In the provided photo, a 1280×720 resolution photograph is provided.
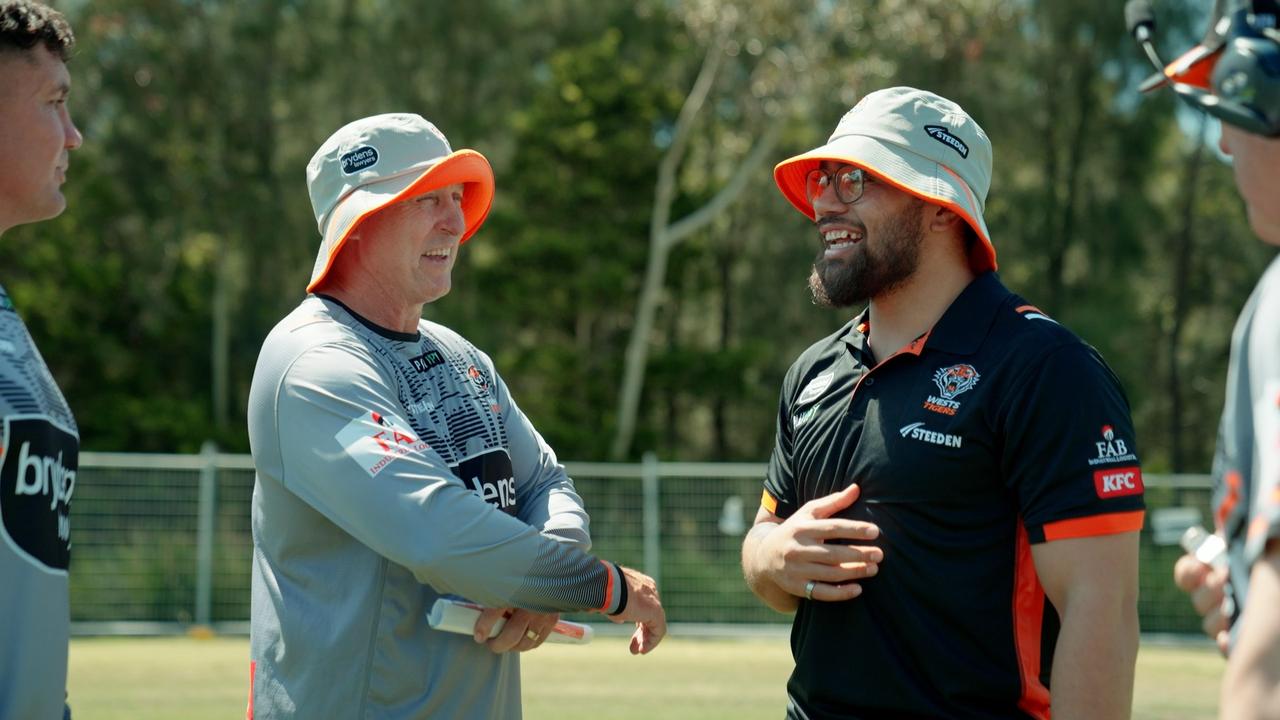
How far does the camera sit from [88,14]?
30000mm

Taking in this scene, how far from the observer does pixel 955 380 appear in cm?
341

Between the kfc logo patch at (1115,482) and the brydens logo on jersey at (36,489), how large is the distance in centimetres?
229

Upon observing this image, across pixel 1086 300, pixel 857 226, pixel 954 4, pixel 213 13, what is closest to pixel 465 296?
pixel 213 13

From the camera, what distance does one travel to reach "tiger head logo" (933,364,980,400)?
3387 mm

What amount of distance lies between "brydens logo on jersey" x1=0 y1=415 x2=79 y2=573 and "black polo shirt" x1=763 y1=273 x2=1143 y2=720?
72.0 inches

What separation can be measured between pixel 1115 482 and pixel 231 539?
50.6 ft

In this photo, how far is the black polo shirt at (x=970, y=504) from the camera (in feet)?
10.6

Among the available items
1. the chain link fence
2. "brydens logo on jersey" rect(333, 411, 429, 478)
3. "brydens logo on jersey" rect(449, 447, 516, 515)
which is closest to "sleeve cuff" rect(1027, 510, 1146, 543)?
"brydens logo on jersey" rect(449, 447, 516, 515)

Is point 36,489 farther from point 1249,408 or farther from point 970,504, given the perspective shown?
point 1249,408

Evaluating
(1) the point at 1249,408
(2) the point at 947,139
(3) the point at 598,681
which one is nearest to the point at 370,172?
(2) the point at 947,139

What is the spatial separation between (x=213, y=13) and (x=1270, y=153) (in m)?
31.8

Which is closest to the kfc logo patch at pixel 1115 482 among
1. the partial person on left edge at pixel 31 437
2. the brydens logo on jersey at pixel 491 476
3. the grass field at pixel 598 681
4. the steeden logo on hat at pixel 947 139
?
the steeden logo on hat at pixel 947 139

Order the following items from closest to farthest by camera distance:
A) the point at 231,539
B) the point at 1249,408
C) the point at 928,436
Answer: the point at 1249,408, the point at 928,436, the point at 231,539

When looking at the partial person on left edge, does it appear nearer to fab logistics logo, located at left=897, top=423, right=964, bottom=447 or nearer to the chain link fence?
fab logistics logo, located at left=897, top=423, right=964, bottom=447
